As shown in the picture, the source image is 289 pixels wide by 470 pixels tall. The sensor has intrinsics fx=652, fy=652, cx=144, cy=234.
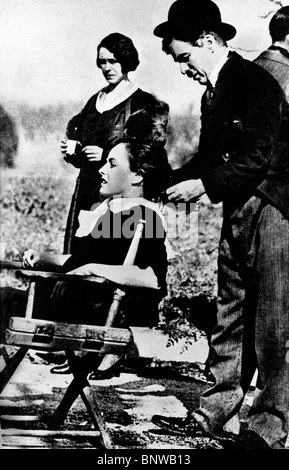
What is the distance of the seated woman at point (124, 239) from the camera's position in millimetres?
4129

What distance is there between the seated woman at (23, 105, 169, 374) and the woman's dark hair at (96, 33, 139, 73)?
32cm

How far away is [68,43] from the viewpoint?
420 cm

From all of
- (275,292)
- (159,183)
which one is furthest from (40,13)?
(275,292)

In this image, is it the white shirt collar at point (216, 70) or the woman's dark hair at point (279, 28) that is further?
the woman's dark hair at point (279, 28)

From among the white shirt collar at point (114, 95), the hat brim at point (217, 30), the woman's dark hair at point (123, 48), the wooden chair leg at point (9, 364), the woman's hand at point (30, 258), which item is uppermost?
the hat brim at point (217, 30)

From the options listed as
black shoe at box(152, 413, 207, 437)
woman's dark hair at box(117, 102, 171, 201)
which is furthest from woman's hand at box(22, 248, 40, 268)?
black shoe at box(152, 413, 207, 437)

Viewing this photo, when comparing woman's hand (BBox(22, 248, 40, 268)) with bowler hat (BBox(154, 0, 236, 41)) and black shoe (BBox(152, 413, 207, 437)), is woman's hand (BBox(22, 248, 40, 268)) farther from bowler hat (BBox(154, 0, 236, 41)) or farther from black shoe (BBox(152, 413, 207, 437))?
bowler hat (BBox(154, 0, 236, 41))

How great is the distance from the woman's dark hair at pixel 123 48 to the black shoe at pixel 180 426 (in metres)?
2.23

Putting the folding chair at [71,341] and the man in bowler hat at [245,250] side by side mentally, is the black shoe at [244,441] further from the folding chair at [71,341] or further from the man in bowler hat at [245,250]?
the folding chair at [71,341]

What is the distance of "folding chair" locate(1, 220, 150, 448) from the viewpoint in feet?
12.5

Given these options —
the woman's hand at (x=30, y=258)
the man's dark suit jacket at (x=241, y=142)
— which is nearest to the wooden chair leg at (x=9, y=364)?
the woman's hand at (x=30, y=258)

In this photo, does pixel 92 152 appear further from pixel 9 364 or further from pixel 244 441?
pixel 244 441

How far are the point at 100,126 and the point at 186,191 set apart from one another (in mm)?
717

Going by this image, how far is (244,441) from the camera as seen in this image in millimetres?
3955
